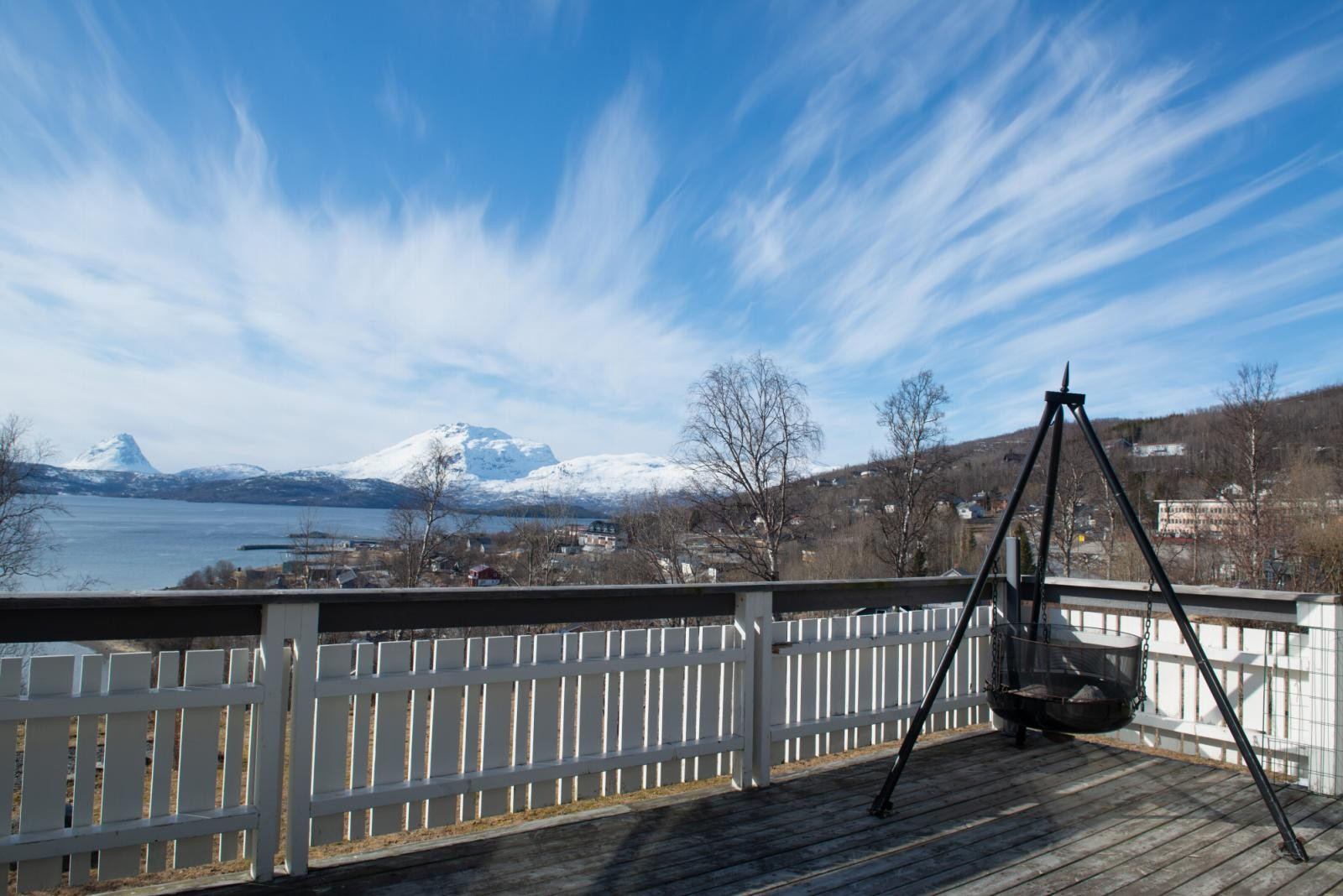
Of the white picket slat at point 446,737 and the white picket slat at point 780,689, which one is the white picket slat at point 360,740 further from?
the white picket slat at point 780,689

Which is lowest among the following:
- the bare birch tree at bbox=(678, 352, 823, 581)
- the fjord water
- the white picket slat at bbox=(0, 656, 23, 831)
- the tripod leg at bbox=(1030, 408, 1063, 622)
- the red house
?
the fjord water

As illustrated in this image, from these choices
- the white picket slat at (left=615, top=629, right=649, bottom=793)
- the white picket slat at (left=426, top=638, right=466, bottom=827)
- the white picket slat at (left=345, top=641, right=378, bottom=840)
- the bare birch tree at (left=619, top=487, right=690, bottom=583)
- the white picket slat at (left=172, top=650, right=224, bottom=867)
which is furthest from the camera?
the bare birch tree at (left=619, top=487, right=690, bottom=583)

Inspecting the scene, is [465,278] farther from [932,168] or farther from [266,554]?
[266,554]

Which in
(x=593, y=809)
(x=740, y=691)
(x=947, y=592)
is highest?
(x=947, y=592)

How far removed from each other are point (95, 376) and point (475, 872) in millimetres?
26400

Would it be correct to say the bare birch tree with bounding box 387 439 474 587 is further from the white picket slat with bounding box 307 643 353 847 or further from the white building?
the white building

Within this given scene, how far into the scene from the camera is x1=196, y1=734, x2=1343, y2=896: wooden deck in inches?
93.4

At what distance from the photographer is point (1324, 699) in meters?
3.44

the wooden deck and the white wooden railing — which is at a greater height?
the white wooden railing

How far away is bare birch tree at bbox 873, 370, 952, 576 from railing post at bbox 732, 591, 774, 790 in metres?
21.6

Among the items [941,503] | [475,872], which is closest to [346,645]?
[475,872]

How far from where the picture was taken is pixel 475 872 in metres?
2.38

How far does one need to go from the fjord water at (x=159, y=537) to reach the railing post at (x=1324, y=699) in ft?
63.0

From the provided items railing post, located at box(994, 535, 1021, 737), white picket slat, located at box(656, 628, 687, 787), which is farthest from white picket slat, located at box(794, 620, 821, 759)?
railing post, located at box(994, 535, 1021, 737)
